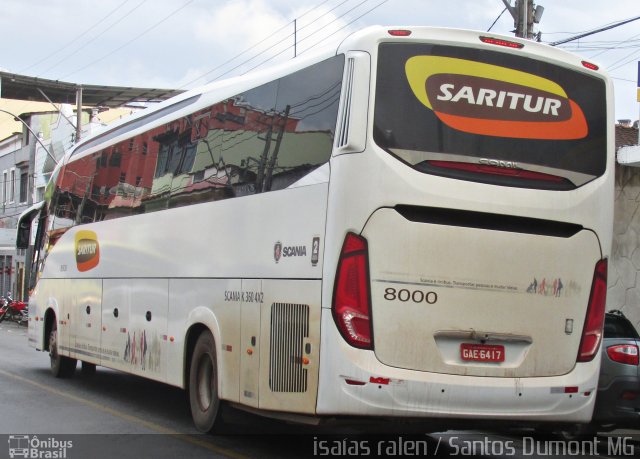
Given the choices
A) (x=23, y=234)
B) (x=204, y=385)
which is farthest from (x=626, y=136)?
(x=204, y=385)

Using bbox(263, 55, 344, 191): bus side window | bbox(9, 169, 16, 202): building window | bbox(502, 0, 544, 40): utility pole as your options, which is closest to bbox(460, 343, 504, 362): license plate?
bbox(263, 55, 344, 191): bus side window

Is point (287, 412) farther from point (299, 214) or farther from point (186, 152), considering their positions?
point (186, 152)

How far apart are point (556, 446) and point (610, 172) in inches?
160

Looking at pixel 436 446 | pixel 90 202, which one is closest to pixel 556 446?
pixel 436 446

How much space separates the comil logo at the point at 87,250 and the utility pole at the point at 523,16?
29.0 feet

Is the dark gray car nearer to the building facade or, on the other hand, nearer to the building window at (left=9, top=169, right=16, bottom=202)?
the building facade

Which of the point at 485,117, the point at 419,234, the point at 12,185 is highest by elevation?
the point at 12,185

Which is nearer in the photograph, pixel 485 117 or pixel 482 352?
pixel 482 352

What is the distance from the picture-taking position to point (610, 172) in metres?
8.19

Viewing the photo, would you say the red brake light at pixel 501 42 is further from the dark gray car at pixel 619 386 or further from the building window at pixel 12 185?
the building window at pixel 12 185

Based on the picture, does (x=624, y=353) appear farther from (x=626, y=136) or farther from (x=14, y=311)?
(x=14, y=311)

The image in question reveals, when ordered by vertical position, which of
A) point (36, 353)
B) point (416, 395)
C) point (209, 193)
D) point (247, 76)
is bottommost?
point (36, 353)

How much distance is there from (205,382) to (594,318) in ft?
13.8

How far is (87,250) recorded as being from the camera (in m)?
13.8
